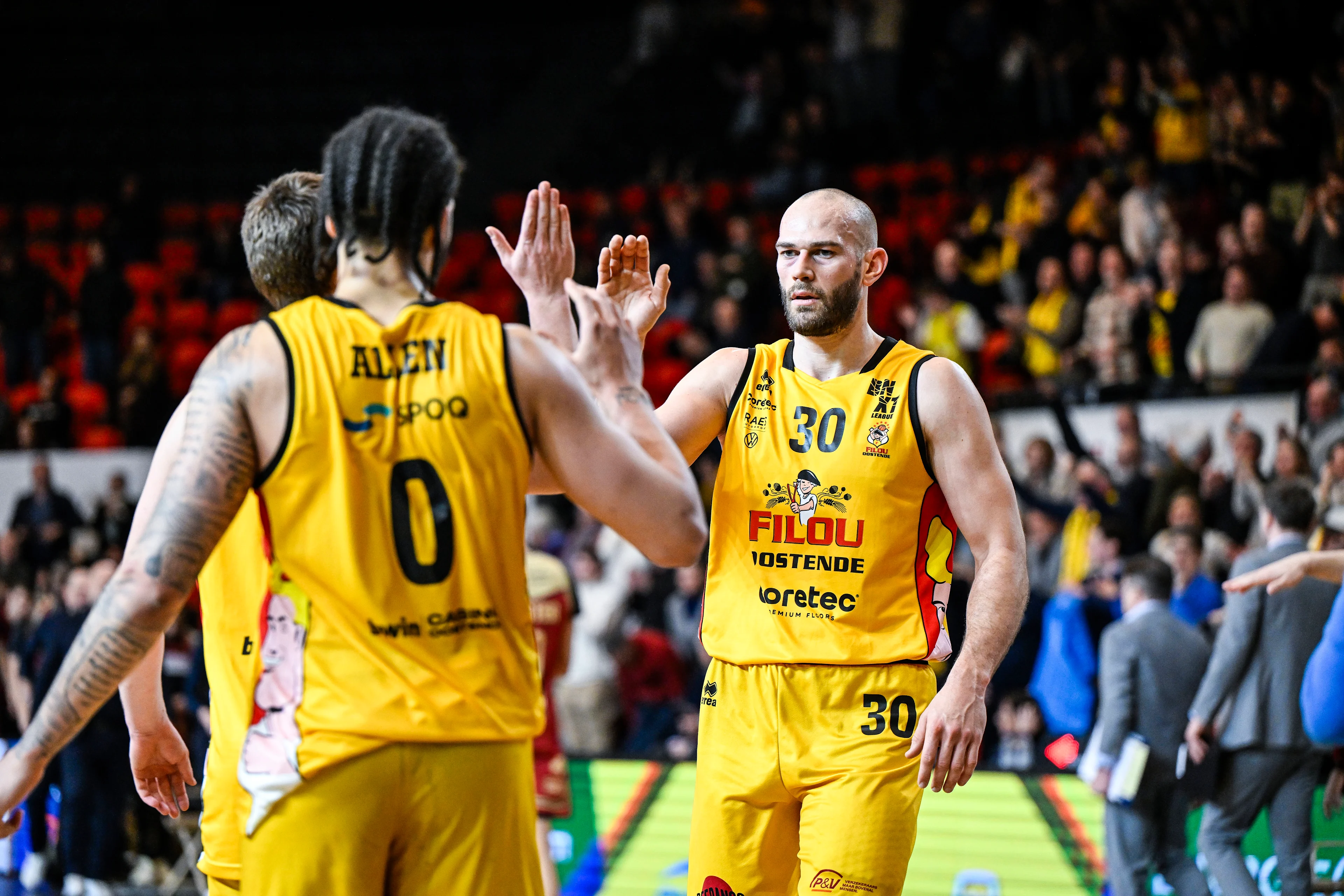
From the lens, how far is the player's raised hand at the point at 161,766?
385 centimetres

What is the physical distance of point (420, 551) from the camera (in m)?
2.91

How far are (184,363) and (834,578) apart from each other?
560 inches

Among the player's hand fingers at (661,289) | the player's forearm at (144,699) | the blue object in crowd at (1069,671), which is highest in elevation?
Result: the player's hand fingers at (661,289)

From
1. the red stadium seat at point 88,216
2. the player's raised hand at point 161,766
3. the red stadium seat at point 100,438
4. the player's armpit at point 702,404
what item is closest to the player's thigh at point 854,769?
the player's armpit at point 702,404

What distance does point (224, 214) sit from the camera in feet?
67.1

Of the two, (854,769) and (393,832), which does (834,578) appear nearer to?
(854,769)

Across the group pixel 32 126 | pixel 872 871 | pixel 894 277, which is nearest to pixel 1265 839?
pixel 872 871

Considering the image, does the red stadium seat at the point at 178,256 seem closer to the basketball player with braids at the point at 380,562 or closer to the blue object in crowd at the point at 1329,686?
the blue object in crowd at the point at 1329,686

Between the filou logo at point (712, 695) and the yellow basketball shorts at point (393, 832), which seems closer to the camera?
the yellow basketball shorts at point (393, 832)

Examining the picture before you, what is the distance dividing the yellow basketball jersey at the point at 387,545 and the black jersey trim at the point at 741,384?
1931mm

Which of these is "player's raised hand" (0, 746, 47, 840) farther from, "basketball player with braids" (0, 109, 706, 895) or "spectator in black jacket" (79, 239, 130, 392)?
"spectator in black jacket" (79, 239, 130, 392)

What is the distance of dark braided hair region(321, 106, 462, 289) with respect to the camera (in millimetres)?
3039

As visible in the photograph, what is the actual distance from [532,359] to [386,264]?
0.39 metres

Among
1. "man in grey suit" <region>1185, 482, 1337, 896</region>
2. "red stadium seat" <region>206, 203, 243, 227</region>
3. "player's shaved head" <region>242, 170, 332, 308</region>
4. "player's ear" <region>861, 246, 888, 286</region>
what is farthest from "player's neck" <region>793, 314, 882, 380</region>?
"red stadium seat" <region>206, 203, 243, 227</region>
